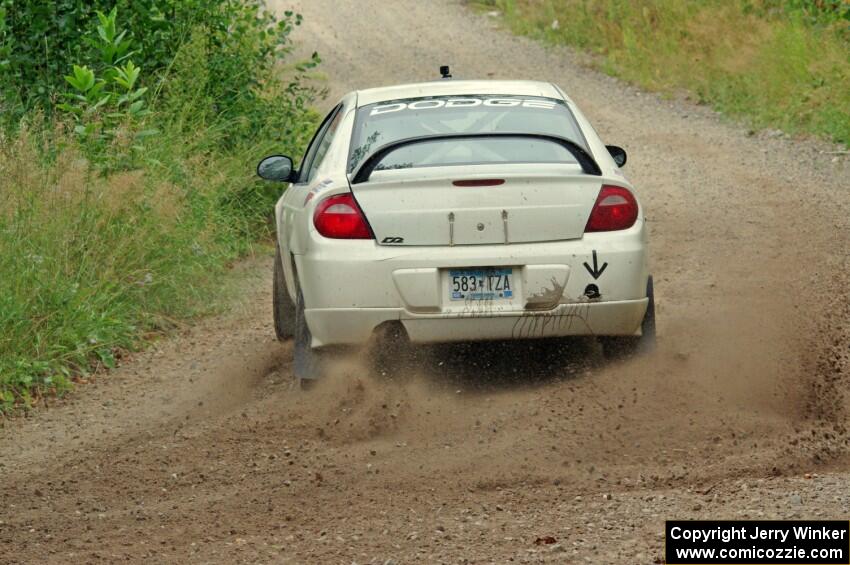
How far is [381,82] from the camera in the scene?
829 inches

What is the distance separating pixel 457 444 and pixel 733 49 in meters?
14.4

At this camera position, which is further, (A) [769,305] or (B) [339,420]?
(A) [769,305]

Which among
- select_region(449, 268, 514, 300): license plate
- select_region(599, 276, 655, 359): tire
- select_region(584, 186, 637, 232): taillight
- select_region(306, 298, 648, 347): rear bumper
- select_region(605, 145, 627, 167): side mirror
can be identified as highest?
select_region(584, 186, 637, 232): taillight

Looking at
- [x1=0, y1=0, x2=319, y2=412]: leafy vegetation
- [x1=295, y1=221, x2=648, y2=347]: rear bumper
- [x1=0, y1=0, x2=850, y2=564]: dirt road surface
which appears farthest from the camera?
[x1=0, y1=0, x2=319, y2=412]: leafy vegetation

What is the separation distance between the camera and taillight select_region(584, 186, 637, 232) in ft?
21.9

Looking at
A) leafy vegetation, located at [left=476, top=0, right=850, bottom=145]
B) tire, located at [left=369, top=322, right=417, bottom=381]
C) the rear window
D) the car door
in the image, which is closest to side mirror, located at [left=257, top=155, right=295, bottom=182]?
the car door

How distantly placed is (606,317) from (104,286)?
376 centimetres

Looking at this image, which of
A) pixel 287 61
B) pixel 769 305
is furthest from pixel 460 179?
pixel 287 61

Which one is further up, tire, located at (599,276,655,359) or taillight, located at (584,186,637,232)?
taillight, located at (584,186,637,232)

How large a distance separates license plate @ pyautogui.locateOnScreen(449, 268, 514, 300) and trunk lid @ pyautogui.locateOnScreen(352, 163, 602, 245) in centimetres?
14

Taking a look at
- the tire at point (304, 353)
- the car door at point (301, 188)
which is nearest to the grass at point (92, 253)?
the car door at point (301, 188)

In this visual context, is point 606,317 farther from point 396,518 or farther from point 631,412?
point 396,518

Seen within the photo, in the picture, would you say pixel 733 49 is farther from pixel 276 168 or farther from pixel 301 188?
pixel 301 188

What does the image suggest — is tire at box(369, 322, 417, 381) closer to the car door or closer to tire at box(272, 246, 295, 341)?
the car door
